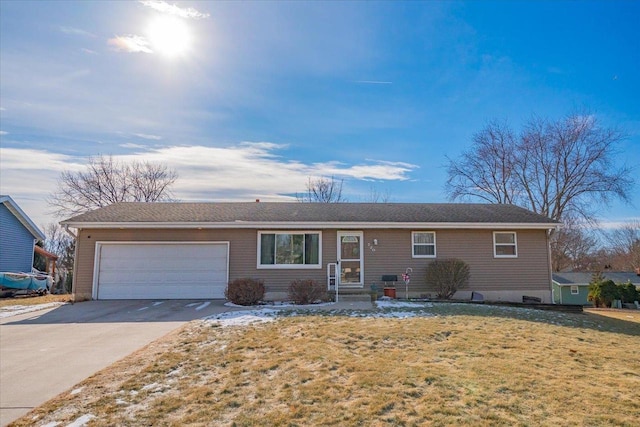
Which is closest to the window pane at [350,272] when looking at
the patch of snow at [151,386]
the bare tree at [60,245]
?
the patch of snow at [151,386]

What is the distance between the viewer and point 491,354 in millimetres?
5555

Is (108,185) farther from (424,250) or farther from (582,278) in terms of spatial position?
(582,278)

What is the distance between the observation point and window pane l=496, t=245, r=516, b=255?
548 inches

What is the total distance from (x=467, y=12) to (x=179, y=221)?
1111 cm

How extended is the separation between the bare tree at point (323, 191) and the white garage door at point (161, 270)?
1810cm

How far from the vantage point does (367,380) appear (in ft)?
14.5

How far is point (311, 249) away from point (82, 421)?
33.8 feet

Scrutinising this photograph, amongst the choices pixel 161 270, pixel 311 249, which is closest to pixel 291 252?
pixel 311 249

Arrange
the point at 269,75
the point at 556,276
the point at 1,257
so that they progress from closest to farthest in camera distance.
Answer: the point at 269,75
the point at 1,257
the point at 556,276

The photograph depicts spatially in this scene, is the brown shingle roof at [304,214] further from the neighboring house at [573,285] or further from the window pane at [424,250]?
the neighboring house at [573,285]

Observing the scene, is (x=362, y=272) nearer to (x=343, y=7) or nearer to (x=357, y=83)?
(x=357, y=83)

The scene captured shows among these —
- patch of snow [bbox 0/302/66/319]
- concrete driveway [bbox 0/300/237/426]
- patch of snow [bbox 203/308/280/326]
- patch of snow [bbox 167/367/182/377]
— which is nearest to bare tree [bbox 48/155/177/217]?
patch of snow [bbox 0/302/66/319]

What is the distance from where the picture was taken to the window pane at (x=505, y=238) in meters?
14.0

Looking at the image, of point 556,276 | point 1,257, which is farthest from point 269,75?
point 556,276
